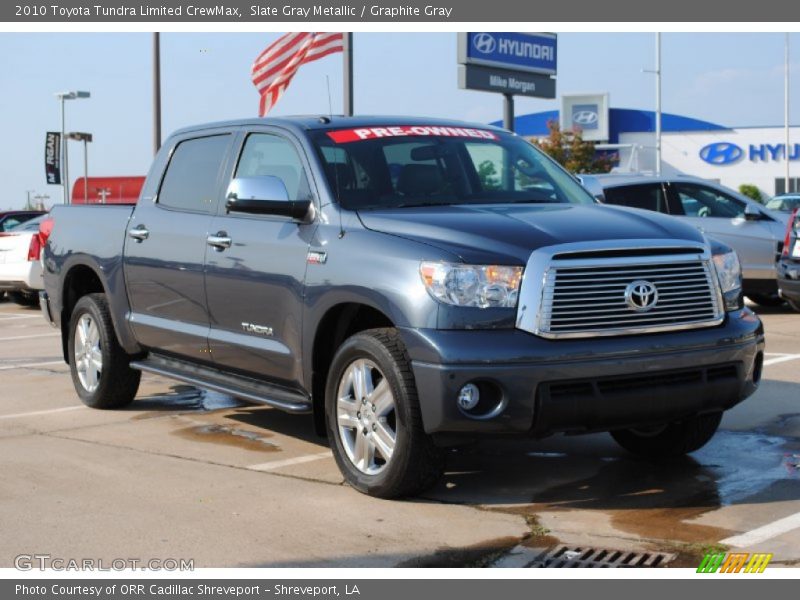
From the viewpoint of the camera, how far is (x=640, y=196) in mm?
14680

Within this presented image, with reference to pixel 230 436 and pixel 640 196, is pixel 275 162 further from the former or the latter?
pixel 640 196

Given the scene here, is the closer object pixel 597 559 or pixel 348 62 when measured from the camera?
pixel 597 559

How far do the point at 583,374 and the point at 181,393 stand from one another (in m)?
4.77

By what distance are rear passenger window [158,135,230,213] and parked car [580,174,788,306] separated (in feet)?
25.5

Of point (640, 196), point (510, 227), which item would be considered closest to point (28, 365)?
point (510, 227)

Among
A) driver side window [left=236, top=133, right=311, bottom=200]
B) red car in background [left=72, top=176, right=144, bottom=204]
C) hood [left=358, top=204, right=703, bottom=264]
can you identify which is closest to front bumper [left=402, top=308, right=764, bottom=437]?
hood [left=358, top=204, right=703, bottom=264]

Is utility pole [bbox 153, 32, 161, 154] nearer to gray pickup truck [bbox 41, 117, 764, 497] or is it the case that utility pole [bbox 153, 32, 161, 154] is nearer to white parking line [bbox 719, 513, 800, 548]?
gray pickup truck [bbox 41, 117, 764, 497]

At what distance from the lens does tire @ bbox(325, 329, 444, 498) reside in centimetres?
548

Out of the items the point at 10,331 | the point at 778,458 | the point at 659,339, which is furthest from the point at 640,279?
the point at 10,331

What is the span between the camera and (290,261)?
6309 mm

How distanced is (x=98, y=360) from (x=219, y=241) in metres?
2.05

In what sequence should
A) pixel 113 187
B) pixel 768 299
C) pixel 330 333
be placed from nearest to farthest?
pixel 330 333
pixel 768 299
pixel 113 187

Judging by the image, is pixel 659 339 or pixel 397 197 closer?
pixel 659 339
